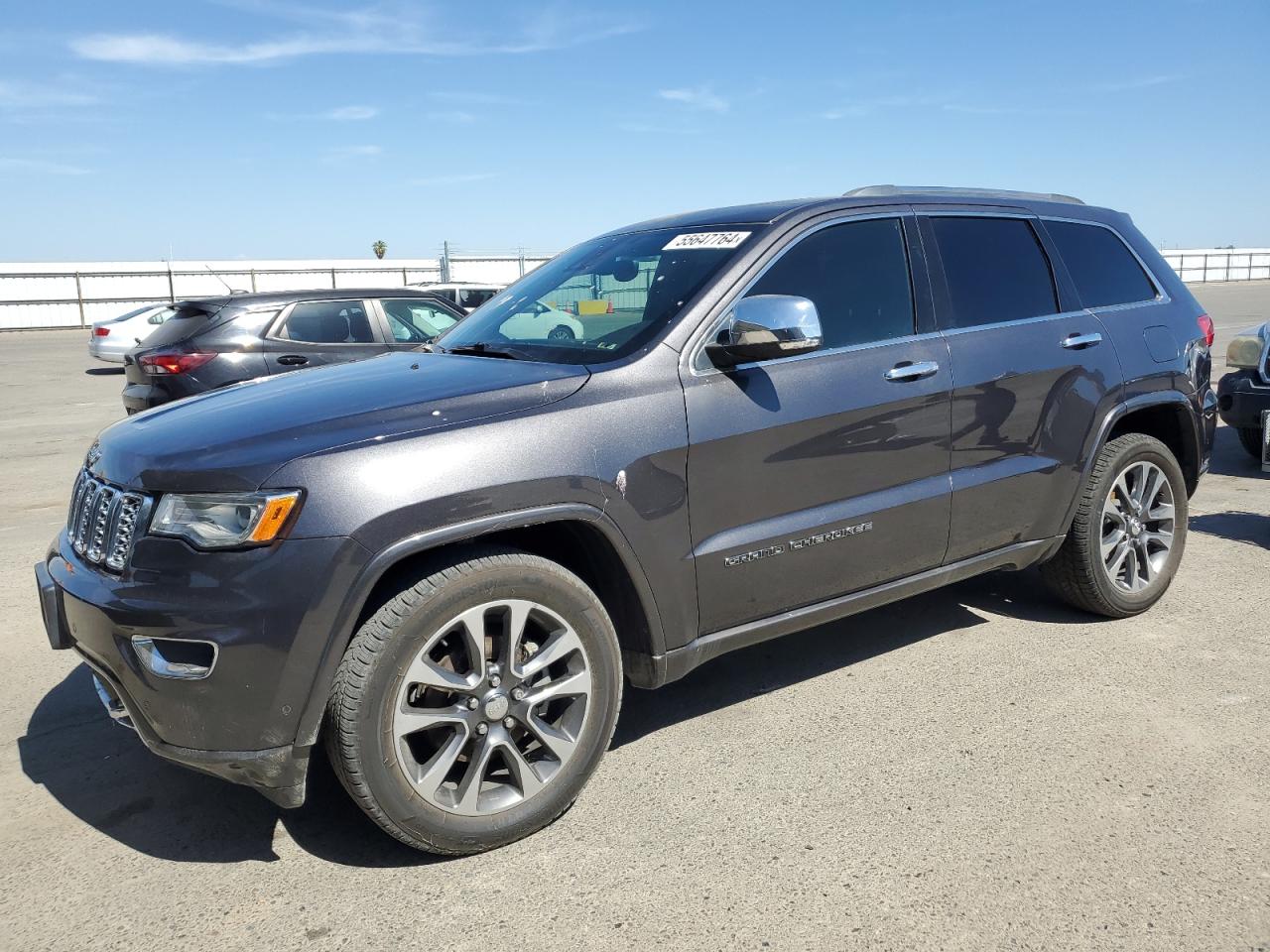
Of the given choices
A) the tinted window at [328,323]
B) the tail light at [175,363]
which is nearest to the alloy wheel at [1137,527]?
the tinted window at [328,323]

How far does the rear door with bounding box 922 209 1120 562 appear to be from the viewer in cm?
383

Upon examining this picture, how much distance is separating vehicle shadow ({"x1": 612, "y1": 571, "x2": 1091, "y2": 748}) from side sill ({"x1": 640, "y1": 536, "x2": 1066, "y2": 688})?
17.4 inches

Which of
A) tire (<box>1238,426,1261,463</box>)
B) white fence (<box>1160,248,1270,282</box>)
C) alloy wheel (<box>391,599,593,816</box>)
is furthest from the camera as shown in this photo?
white fence (<box>1160,248,1270,282</box>)

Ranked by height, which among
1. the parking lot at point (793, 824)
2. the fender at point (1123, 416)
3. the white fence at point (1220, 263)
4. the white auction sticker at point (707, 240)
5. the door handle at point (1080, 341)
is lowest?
the parking lot at point (793, 824)

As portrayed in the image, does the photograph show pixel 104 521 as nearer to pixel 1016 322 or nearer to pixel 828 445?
pixel 828 445

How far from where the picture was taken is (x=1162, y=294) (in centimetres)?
470

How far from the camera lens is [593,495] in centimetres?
289

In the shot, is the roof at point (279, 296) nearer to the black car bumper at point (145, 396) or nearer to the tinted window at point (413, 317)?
the tinted window at point (413, 317)

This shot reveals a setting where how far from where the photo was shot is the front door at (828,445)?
10.4 feet

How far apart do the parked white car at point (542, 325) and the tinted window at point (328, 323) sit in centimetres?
509

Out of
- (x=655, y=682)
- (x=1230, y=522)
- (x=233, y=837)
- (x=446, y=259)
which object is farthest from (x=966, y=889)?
(x=446, y=259)

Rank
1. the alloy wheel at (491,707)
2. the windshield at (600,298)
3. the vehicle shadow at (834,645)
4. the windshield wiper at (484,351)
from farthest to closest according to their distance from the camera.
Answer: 1. the vehicle shadow at (834,645)
2. the windshield wiper at (484,351)
3. the windshield at (600,298)
4. the alloy wheel at (491,707)

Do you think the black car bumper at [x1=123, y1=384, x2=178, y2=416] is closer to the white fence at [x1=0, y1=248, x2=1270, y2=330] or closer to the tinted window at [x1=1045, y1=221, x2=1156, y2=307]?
the tinted window at [x1=1045, y1=221, x2=1156, y2=307]

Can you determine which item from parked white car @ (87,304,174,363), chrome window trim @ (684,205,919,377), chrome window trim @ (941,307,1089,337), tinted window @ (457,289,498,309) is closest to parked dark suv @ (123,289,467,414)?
chrome window trim @ (684,205,919,377)
